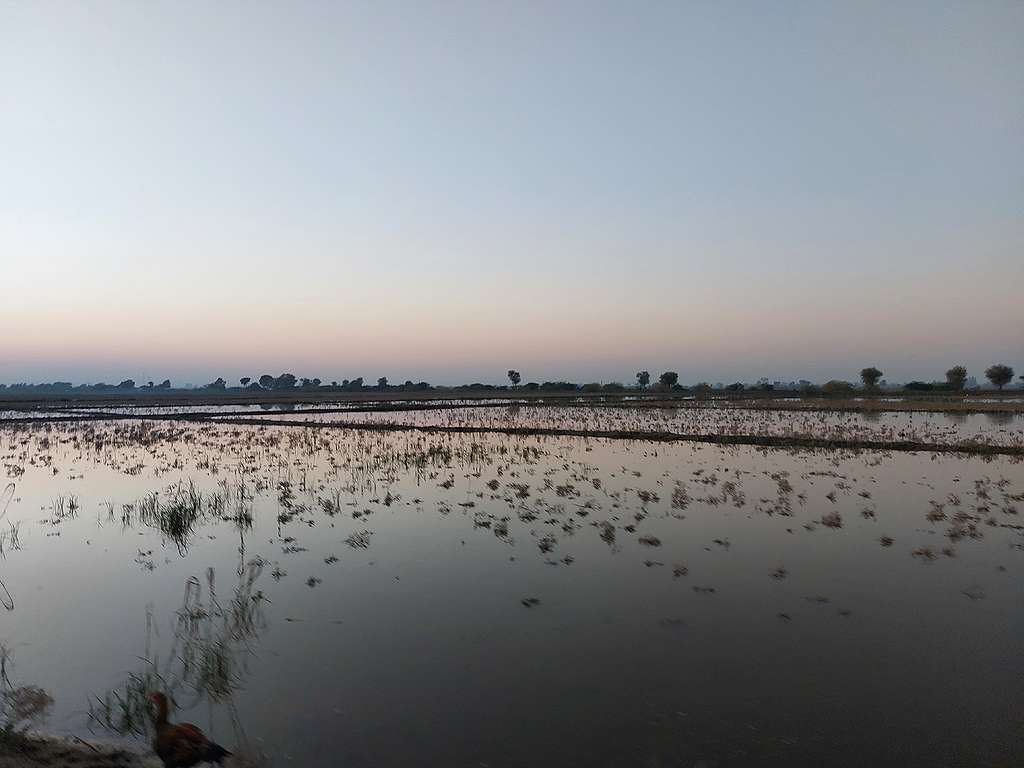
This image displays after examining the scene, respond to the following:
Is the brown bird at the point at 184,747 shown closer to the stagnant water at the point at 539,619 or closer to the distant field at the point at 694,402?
the stagnant water at the point at 539,619

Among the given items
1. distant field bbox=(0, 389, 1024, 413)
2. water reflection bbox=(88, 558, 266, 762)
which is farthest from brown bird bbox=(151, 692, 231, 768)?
distant field bbox=(0, 389, 1024, 413)

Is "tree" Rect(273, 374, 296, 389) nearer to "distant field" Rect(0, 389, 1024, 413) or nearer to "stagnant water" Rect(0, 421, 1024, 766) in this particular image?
"distant field" Rect(0, 389, 1024, 413)

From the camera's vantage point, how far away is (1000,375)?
98.2 m

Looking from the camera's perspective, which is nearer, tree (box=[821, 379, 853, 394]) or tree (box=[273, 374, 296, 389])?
tree (box=[821, 379, 853, 394])

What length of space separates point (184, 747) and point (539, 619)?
3.53m

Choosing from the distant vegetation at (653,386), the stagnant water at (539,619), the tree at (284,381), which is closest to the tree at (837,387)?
the distant vegetation at (653,386)

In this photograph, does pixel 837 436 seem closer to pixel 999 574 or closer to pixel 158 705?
pixel 999 574

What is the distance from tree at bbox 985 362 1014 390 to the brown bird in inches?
4780

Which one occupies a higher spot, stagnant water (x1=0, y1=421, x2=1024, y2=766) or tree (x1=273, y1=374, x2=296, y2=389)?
tree (x1=273, y1=374, x2=296, y2=389)

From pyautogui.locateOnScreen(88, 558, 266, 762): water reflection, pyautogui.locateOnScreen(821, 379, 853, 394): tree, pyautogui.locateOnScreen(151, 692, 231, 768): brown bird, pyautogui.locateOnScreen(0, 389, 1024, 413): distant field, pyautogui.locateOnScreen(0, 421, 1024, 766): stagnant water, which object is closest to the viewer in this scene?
pyautogui.locateOnScreen(151, 692, 231, 768): brown bird

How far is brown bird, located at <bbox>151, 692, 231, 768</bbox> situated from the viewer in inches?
161

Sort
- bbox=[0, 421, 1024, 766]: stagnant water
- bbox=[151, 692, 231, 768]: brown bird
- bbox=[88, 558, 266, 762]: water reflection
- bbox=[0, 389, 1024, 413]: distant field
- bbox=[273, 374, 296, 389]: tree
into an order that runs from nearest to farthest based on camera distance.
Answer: bbox=[151, 692, 231, 768]: brown bird < bbox=[0, 421, 1024, 766]: stagnant water < bbox=[88, 558, 266, 762]: water reflection < bbox=[0, 389, 1024, 413]: distant field < bbox=[273, 374, 296, 389]: tree

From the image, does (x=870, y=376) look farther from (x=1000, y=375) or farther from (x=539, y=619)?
(x=539, y=619)

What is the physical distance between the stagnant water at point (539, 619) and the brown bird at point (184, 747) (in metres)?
0.37
